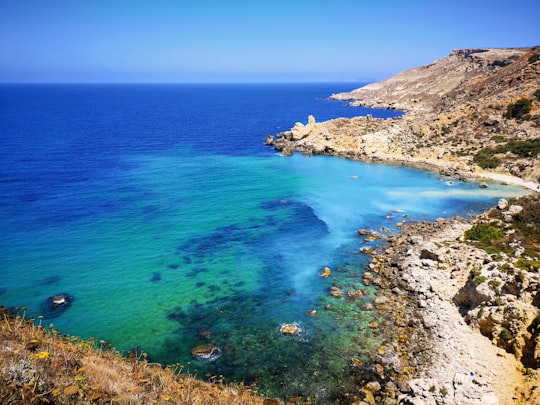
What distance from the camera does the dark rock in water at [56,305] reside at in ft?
85.3

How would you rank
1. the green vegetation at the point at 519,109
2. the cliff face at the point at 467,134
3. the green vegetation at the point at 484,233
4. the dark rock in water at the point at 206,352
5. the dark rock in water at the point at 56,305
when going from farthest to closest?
the green vegetation at the point at 519,109 < the cliff face at the point at 467,134 < the green vegetation at the point at 484,233 < the dark rock in water at the point at 56,305 < the dark rock in water at the point at 206,352

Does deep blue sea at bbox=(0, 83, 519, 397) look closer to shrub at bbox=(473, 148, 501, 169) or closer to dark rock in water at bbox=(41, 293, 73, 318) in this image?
dark rock in water at bbox=(41, 293, 73, 318)

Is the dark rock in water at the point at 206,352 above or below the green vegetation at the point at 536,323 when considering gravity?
below

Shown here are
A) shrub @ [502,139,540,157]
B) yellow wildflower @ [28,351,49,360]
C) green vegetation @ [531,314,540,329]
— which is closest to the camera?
yellow wildflower @ [28,351,49,360]

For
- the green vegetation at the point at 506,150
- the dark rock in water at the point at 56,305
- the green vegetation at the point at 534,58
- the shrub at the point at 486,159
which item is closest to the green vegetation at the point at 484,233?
the shrub at the point at 486,159

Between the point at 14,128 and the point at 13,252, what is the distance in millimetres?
82314

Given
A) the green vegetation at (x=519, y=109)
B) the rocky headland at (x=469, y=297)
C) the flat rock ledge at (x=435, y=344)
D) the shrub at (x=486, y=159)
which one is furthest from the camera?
the green vegetation at (x=519, y=109)

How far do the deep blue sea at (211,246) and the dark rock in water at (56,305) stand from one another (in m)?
0.27

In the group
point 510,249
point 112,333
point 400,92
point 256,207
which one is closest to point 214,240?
point 256,207

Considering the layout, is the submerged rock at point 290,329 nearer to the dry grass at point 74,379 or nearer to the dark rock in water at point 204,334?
the dark rock in water at point 204,334

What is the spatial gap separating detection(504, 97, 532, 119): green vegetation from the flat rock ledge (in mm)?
49232

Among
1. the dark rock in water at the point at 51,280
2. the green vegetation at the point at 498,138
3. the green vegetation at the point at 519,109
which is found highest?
the green vegetation at the point at 519,109

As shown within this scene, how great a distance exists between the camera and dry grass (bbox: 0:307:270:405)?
9.77m

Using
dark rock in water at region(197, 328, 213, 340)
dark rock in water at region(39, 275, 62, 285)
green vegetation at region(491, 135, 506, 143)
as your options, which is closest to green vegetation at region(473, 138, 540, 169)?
green vegetation at region(491, 135, 506, 143)
